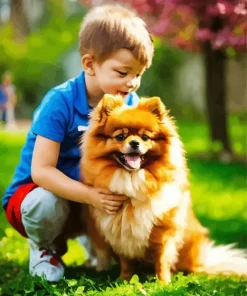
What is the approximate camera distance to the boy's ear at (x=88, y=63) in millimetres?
2818

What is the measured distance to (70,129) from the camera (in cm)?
285

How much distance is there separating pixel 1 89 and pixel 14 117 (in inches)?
24.4

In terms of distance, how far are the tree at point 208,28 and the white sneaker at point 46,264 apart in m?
2.53

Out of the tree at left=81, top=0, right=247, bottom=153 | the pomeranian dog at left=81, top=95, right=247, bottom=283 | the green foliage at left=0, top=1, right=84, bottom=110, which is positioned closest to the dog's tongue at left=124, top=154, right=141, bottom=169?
the pomeranian dog at left=81, top=95, right=247, bottom=283

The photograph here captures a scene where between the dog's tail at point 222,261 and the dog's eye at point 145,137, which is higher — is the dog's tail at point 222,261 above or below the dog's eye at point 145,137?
below

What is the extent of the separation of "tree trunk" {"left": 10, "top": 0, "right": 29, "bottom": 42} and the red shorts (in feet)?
37.3

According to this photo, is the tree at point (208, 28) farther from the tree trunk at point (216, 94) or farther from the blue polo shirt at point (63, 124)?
the blue polo shirt at point (63, 124)

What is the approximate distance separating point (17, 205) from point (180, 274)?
864 mm

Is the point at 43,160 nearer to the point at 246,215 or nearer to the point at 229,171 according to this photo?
the point at 246,215

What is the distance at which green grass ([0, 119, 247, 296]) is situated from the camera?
2.55 metres

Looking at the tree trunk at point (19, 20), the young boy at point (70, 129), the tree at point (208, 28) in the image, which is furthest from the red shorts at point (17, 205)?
the tree trunk at point (19, 20)

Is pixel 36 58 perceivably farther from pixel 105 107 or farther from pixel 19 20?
pixel 105 107

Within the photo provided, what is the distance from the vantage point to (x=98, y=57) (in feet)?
9.10

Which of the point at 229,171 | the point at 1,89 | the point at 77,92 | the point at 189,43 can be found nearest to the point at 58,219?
the point at 77,92
